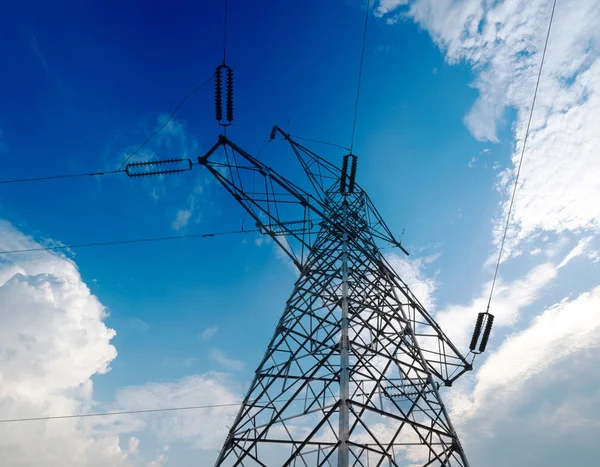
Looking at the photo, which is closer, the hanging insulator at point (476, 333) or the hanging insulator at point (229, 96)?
the hanging insulator at point (229, 96)

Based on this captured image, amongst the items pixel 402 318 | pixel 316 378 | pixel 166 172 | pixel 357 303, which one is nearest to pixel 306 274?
pixel 357 303

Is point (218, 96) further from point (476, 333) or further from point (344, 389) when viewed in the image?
point (476, 333)

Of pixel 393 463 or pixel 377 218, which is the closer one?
pixel 393 463

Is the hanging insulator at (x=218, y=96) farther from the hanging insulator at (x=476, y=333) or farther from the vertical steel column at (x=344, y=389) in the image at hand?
the hanging insulator at (x=476, y=333)

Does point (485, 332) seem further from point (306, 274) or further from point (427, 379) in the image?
point (306, 274)

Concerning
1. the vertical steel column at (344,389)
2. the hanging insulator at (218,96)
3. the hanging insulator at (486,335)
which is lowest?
the vertical steel column at (344,389)

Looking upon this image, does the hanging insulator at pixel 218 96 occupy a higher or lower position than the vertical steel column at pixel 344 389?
higher

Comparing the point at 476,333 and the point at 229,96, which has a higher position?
the point at 229,96

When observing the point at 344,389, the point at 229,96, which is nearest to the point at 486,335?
the point at 344,389

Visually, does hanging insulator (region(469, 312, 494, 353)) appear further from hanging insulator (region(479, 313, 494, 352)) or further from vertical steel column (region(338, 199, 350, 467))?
vertical steel column (region(338, 199, 350, 467))

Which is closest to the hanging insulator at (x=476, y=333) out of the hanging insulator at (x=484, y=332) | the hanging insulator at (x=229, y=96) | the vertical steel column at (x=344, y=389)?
the hanging insulator at (x=484, y=332)

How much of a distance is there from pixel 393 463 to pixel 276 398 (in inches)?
114

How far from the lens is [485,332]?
11.7 m

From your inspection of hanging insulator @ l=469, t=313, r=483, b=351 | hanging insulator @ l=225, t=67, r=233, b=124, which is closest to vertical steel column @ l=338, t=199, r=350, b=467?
hanging insulator @ l=469, t=313, r=483, b=351
